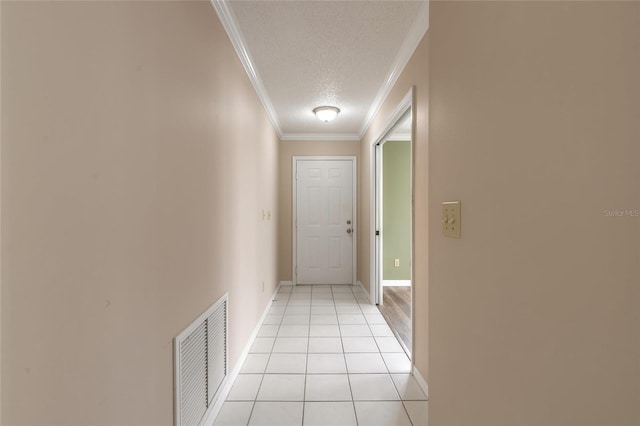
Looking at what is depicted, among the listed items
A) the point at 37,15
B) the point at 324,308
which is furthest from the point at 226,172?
the point at 324,308

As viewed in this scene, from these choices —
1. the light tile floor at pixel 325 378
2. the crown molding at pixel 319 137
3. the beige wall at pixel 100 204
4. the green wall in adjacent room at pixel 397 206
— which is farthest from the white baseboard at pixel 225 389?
the crown molding at pixel 319 137

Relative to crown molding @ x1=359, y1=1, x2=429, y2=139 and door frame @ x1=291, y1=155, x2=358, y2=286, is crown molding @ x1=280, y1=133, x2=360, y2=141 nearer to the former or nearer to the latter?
door frame @ x1=291, y1=155, x2=358, y2=286

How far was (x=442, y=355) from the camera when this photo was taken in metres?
1.06

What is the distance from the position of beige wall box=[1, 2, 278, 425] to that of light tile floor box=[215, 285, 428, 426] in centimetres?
79

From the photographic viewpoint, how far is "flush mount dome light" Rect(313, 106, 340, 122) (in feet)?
11.0

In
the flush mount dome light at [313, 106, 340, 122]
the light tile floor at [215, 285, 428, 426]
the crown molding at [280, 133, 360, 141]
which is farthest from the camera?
the crown molding at [280, 133, 360, 141]

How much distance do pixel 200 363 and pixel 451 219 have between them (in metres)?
1.31

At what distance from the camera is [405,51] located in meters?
2.18

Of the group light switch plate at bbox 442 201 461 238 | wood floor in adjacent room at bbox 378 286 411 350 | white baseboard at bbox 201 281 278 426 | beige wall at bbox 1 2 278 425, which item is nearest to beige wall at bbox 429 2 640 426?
light switch plate at bbox 442 201 461 238

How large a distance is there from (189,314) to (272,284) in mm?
2548

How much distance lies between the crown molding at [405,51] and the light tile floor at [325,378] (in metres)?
2.33

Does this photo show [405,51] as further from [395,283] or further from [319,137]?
[395,283]

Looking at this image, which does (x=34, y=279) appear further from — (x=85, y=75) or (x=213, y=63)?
(x=213, y=63)

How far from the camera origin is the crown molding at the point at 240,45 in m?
1.69
